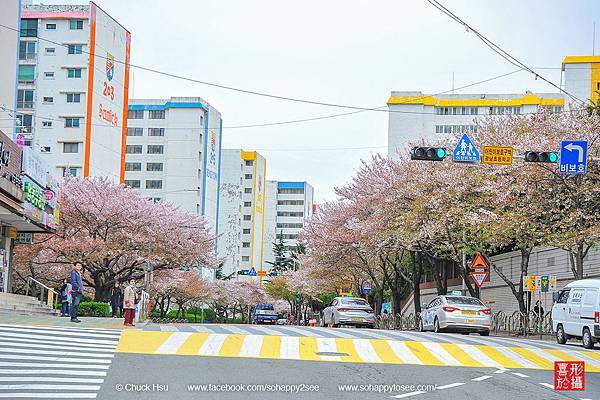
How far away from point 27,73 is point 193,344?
73.2m

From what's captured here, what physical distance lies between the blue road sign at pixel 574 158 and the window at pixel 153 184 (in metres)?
94.7

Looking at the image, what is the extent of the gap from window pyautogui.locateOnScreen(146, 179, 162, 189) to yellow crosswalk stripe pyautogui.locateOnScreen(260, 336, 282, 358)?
96.2 metres

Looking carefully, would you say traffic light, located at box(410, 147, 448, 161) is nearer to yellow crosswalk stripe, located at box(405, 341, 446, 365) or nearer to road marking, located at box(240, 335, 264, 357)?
yellow crosswalk stripe, located at box(405, 341, 446, 365)

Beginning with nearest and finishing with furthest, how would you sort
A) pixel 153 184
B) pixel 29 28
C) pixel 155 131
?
pixel 29 28 → pixel 153 184 → pixel 155 131

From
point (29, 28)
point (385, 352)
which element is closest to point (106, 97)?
point (29, 28)

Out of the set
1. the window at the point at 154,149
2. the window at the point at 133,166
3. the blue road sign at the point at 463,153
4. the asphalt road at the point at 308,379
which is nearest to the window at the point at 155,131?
the window at the point at 154,149

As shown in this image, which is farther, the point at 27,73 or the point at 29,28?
the point at 27,73

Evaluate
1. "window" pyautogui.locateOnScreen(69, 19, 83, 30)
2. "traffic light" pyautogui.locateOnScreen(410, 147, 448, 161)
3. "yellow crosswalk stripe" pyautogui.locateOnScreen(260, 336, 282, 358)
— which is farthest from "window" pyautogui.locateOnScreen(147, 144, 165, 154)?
"yellow crosswalk stripe" pyautogui.locateOnScreen(260, 336, 282, 358)

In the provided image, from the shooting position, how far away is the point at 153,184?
117m

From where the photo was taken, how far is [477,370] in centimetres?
1708

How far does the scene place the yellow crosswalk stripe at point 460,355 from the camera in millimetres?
18156

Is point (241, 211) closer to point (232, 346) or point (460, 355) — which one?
point (232, 346)

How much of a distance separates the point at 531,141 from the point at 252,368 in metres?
19.7

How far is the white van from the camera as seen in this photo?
2462 cm
